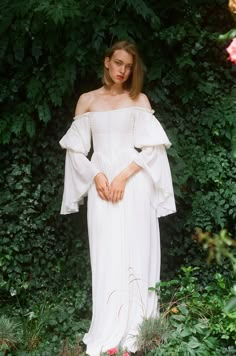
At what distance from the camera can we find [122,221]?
4.10 metres

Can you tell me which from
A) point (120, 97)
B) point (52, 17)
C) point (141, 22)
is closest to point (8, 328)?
point (120, 97)

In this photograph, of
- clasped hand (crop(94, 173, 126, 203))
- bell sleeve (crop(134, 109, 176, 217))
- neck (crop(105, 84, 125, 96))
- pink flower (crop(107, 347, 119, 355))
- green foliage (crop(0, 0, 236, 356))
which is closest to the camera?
pink flower (crop(107, 347, 119, 355))

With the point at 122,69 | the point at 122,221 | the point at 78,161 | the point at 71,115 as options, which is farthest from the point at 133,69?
the point at 71,115

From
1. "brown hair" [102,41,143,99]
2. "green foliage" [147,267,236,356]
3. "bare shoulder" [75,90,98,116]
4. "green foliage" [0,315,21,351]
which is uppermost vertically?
"brown hair" [102,41,143,99]

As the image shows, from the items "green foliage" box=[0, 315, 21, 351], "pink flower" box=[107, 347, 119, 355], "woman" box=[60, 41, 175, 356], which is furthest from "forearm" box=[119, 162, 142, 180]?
"green foliage" box=[0, 315, 21, 351]

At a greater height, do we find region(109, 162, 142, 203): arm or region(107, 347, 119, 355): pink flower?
region(109, 162, 142, 203): arm

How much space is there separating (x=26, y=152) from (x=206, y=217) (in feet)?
5.24

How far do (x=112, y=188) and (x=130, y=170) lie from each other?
0.17 metres

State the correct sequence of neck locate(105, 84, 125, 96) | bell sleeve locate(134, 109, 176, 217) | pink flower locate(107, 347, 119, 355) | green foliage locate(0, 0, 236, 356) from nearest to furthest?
pink flower locate(107, 347, 119, 355) < bell sleeve locate(134, 109, 176, 217) < neck locate(105, 84, 125, 96) < green foliage locate(0, 0, 236, 356)

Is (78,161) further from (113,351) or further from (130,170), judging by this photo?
(113,351)

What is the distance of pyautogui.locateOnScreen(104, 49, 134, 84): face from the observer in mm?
4172

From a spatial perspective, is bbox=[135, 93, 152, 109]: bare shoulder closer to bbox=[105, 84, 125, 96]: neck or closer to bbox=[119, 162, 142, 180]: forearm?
bbox=[105, 84, 125, 96]: neck

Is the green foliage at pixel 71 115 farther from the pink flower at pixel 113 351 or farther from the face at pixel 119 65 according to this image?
the pink flower at pixel 113 351

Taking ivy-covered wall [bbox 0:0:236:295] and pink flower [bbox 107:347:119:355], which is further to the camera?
ivy-covered wall [bbox 0:0:236:295]
